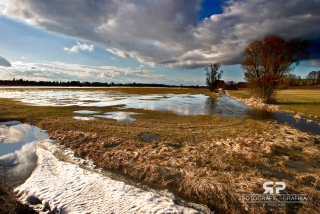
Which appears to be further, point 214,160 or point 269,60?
point 269,60

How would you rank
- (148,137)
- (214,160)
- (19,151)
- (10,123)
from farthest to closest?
(10,123)
(148,137)
(19,151)
(214,160)

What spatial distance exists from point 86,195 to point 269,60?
3169 cm

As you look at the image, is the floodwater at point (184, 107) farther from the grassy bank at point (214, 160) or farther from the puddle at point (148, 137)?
the grassy bank at point (214, 160)

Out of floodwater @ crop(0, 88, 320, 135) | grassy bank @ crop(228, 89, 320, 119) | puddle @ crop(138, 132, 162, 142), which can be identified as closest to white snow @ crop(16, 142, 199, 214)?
puddle @ crop(138, 132, 162, 142)

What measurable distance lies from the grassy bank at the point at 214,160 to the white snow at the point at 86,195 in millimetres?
785

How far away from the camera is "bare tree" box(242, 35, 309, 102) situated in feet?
78.5

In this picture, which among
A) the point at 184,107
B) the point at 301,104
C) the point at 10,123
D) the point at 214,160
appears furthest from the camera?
the point at 301,104

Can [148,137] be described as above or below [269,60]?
below

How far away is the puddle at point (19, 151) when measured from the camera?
5.47m

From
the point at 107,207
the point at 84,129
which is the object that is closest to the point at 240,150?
the point at 107,207

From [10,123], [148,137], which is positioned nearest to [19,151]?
[148,137]

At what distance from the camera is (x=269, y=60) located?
25.3 meters

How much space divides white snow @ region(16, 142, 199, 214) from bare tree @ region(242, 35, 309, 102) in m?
29.4

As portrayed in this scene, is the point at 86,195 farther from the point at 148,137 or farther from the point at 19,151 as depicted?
the point at 19,151
